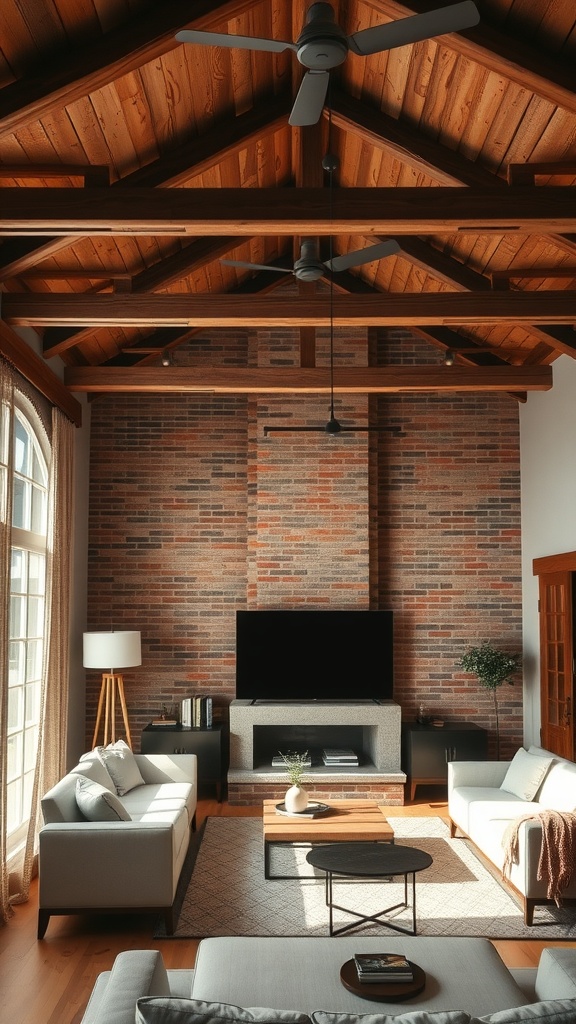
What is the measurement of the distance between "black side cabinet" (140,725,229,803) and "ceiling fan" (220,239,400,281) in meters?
4.38

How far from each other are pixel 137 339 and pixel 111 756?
4.01 m

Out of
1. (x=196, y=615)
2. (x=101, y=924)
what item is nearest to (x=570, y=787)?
(x=101, y=924)

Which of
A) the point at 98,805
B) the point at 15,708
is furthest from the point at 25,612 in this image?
the point at 98,805

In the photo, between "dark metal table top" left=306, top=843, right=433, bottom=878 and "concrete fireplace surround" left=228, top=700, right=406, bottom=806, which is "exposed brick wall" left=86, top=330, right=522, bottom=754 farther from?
"dark metal table top" left=306, top=843, right=433, bottom=878

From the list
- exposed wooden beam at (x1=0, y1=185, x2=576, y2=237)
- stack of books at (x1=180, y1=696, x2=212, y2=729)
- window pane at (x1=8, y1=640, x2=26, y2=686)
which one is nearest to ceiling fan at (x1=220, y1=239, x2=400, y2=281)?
exposed wooden beam at (x1=0, y1=185, x2=576, y2=237)

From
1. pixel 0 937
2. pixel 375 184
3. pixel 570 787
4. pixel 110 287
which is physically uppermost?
pixel 375 184

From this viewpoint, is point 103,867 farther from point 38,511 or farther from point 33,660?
point 38,511

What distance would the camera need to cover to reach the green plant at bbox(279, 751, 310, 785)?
5.95m

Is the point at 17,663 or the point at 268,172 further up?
the point at 268,172

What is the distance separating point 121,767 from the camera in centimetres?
620

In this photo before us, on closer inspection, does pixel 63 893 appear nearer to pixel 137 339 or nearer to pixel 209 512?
pixel 209 512

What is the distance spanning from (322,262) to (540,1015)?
12.6 feet

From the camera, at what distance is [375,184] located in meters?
6.54

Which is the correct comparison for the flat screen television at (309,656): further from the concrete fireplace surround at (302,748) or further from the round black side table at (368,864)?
the round black side table at (368,864)
